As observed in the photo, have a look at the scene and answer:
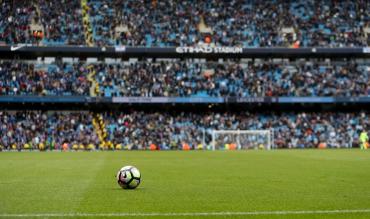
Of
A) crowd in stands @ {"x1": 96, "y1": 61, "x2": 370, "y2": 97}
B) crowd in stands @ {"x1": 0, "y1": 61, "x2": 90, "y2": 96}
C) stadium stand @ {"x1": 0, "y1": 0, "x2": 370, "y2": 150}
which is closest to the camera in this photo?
stadium stand @ {"x1": 0, "y1": 0, "x2": 370, "y2": 150}

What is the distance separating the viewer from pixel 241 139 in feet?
179

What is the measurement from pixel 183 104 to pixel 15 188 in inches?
1809

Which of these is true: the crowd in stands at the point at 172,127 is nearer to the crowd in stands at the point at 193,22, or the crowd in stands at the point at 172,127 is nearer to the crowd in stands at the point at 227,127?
the crowd in stands at the point at 227,127

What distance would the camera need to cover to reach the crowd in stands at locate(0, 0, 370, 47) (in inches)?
2365

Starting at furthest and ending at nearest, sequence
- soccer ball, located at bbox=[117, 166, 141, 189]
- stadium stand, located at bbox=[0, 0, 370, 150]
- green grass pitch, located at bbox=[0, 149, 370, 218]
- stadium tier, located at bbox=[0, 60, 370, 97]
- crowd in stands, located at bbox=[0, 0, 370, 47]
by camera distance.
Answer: crowd in stands, located at bbox=[0, 0, 370, 47], stadium tier, located at bbox=[0, 60, 370, 97], stadium stand, located at bbox=[0, 0, 370, 150], soccer ball, located at bbox=[117, 166, 141, 189], green grass pitch, located at bbox=[0, 149, 370, 218]

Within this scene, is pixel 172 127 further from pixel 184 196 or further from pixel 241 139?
pixel 184 196

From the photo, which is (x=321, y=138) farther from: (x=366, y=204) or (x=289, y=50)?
(x=366, y=204)

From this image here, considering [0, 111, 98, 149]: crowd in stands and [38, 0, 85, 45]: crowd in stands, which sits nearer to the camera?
[0, 111, 98, 149]: crowd in stands

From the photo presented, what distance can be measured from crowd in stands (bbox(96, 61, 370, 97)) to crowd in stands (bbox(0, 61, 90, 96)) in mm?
2219

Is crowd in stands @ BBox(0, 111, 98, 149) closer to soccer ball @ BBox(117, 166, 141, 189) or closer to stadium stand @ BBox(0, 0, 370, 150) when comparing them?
stadium stand @ BBox(0, 0, 370, 150)

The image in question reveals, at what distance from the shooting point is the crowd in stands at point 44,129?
2061 inches

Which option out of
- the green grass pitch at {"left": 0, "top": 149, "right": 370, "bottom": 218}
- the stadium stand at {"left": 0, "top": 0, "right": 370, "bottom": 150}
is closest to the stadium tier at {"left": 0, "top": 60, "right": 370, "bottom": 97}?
the stadium stand at {"left": 0, "top": 0, "right": 370, "bottom": 150}

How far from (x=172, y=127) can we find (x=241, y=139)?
663cm

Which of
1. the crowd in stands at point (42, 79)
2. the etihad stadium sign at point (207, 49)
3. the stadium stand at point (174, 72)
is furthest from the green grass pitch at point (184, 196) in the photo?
the etihad stadium sign at point (207, 49)
